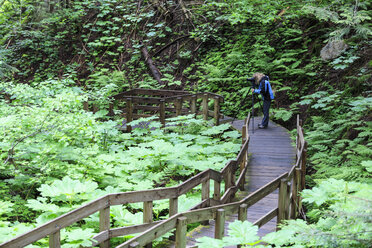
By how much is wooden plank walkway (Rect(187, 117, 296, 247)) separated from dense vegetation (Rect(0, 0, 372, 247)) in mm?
674

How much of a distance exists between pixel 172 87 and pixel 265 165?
9.69 meters

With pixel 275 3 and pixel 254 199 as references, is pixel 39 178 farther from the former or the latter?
pixel 275 3

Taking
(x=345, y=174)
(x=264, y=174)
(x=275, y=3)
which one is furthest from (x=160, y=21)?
(x=345, y=174)

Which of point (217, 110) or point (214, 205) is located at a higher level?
point (217, 110)

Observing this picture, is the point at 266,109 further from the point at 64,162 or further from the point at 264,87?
the point at 64,162

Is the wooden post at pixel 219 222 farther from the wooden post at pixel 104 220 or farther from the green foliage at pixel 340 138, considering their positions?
the green foliage at pixel 340 138

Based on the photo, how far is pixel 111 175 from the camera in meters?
8.81

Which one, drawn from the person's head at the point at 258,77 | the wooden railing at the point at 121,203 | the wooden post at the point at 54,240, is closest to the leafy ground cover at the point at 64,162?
the wooden railing at the point at 121,203

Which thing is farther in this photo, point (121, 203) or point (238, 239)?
point (121, 203)

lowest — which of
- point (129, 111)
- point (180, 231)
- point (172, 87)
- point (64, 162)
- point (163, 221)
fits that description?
point (64, 162)

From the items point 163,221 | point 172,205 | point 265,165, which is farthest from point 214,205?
point 265,165

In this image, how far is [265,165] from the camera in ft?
29.7

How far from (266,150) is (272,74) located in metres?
6.35

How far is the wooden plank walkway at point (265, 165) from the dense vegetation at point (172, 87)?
2.21ft
